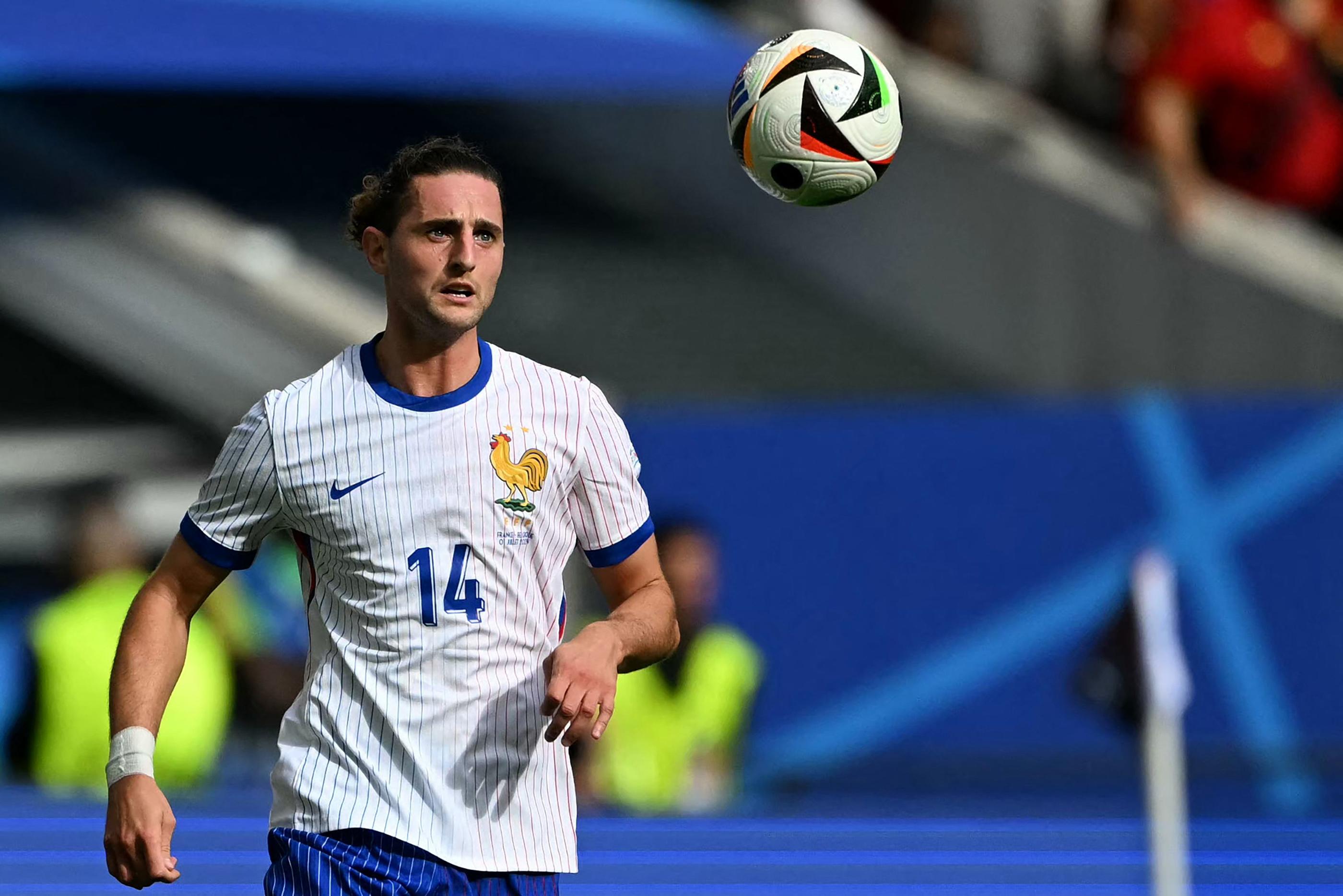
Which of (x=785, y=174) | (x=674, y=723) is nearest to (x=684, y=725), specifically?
(x=674, y=723)

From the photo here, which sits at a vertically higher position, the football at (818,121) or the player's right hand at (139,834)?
the football at (818,121)

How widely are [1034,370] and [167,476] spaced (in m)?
4.64

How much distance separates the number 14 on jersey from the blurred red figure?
8.34 metres

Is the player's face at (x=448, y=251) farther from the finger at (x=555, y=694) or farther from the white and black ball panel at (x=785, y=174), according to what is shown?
the white and black ball panel at (x=785, y=174)

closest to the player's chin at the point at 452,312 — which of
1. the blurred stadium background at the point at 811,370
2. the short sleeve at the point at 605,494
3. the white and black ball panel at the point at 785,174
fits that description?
the short sleeve at the point at 605,494

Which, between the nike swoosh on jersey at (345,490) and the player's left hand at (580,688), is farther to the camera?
the nike swoosh on jersey at (345,490)

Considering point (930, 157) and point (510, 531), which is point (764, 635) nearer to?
point (930, 157)

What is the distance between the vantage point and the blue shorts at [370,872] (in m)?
2.82

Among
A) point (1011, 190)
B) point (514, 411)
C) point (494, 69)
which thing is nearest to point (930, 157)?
point (1011, 190)

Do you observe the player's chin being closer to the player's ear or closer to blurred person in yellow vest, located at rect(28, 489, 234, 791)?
the player's ear

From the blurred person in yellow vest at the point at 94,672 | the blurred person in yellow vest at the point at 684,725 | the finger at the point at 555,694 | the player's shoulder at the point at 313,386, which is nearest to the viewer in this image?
the finger at the point at 555,694

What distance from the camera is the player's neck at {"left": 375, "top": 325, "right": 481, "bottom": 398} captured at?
117 inches

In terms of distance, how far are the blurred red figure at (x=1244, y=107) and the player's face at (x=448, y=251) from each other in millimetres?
8226

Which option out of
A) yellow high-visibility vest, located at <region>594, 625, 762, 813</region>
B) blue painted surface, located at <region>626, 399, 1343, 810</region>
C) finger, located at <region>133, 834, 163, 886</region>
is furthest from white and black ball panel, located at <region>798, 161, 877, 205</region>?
blue painted surface, located at <region>626, 399, 1343, 810</region>
